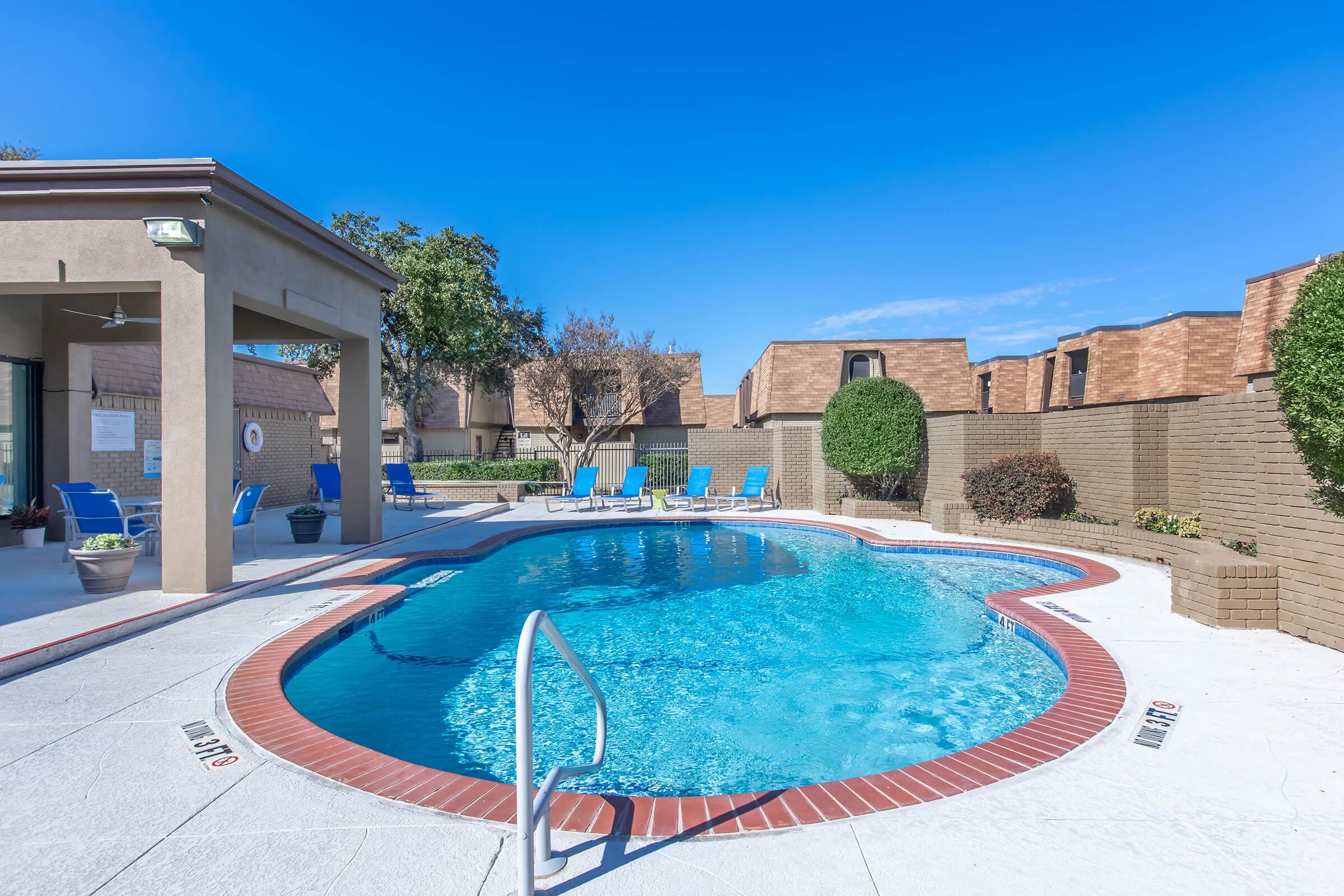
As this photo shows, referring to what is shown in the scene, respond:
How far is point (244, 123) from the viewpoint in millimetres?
16219

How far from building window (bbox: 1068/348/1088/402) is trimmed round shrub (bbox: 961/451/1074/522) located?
57.4 ft

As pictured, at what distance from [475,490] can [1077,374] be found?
76.8ft

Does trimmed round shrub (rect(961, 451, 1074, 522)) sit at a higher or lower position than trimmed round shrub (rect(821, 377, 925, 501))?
lower

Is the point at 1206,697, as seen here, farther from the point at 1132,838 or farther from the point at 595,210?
the point at 595,210

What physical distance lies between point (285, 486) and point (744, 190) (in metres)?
15.4

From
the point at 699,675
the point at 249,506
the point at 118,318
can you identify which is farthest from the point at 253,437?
the point at 699,675

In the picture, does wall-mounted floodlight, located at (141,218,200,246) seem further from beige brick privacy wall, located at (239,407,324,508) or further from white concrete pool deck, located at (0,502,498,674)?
beige brick privacy wall, located at (239,407,324,508)

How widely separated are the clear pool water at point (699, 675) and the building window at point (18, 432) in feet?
21.3

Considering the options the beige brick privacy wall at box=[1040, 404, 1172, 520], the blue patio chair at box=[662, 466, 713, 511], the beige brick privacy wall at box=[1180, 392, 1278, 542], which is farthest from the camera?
the blue patio chair at box=[662, 466, 713, 511]


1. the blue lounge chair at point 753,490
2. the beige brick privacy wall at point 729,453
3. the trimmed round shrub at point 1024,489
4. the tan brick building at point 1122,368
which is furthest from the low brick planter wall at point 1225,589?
the tan brick building at point 1122,368

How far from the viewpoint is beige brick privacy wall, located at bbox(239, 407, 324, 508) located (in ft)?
49.5

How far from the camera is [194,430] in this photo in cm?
625

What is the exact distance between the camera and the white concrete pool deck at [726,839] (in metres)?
2.18

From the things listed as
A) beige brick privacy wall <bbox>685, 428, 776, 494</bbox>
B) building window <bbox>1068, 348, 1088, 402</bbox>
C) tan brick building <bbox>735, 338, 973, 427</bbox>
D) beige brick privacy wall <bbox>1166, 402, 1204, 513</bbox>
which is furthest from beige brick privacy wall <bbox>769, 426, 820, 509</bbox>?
building window <bbox>1068, 348, 1088, 402</bbox>
